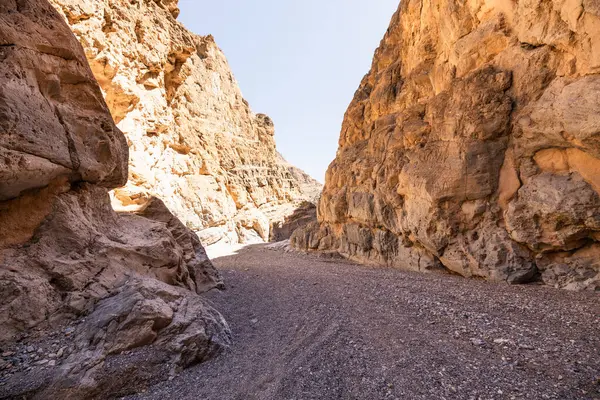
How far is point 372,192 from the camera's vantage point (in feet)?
59.4

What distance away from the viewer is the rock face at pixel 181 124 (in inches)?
877

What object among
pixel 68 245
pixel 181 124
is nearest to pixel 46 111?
pixel 68 245

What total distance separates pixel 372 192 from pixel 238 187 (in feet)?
86.3

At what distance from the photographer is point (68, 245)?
5281 mm

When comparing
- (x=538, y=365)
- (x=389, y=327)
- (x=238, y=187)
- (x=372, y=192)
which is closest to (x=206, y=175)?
(x=238, y=187)

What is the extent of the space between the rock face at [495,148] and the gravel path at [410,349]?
211 cm

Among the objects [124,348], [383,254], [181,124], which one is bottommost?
[383,254]

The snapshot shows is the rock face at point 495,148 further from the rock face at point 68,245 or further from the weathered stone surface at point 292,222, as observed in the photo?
the weathered stone surface at point 292,222

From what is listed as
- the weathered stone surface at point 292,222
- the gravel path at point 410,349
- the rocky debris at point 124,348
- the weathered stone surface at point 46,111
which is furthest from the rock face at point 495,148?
Result: the weathered stone surface at point 292,222

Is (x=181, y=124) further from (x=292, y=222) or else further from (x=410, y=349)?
(x=410, y=349)

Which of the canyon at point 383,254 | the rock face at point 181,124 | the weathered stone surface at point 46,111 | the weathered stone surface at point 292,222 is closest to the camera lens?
the canyon at point 383,254

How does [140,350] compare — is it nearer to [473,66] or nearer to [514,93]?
[514,93]

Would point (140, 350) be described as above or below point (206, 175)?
below

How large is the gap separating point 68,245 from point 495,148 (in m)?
13.6
